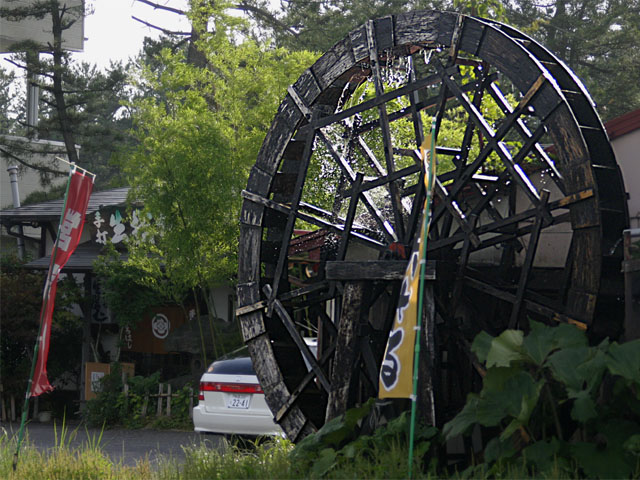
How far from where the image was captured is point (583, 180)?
7.11 metres

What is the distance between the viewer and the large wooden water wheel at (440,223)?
7273mm

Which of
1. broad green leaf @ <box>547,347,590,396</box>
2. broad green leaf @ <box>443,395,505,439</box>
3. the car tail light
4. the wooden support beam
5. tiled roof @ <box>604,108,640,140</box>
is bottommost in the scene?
the car tail light

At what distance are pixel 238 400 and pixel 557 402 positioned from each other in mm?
5751

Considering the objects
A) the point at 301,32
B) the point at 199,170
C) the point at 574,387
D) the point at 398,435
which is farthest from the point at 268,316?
the point at 301,32

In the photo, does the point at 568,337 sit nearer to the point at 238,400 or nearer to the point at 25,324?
the point at 238,400

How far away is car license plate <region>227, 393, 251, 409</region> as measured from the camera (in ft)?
36.4

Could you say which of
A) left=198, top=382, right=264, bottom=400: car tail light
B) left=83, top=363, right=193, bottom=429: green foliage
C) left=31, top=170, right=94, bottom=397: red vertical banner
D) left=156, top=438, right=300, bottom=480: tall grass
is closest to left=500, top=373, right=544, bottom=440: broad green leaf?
left=156, top=438, right=300, bottom=480: tall grass

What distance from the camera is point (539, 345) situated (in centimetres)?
602

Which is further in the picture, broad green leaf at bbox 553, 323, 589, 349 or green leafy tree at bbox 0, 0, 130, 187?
green leafy tree at bbox 0, 0, 130, 187

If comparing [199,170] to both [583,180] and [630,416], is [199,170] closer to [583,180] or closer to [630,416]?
[583,180]

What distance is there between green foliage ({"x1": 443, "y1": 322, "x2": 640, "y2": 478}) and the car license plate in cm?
514

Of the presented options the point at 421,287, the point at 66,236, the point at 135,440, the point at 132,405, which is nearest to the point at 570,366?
the point at 421,287

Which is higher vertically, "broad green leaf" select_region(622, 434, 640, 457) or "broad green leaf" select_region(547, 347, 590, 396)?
"broad green leaf" select_region(547, 347, 590, 396)

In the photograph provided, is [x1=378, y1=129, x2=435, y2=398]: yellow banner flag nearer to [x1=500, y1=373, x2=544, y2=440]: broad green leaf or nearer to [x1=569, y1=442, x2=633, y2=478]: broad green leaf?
[x1=500, y1=373, x2=544, y2=440]: broad green leaf
